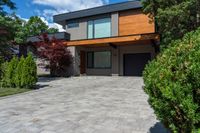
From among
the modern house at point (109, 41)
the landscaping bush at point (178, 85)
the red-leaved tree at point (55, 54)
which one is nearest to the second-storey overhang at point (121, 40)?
the modern house at point (109, 41)

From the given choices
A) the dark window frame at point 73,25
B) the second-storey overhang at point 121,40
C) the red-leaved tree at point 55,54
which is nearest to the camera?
the second-storey overhang at point 121,40

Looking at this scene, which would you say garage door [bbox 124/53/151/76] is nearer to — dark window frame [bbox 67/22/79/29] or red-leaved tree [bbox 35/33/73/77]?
red-leaved tree [bbox 35/33/73/77]

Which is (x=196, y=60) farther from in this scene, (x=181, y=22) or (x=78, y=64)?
(x=78, y=64)

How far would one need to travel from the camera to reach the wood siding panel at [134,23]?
20.5 m

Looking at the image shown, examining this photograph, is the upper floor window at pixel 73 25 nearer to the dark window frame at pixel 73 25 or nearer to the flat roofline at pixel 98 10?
the dark window frame at pixel 73 25

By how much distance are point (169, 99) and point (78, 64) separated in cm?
1891

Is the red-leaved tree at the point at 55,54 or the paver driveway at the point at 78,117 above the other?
the red-leaved tree at the point at 55,54

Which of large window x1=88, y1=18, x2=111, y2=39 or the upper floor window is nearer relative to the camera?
large window x1=88, y1=18, x2=111, y2=39

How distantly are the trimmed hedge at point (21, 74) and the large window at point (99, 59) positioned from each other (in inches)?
392

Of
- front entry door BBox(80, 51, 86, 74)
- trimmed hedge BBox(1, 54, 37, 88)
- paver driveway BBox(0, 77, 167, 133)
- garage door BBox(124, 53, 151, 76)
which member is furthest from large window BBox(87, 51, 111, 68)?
paver driveway BBox(0, 77, 167, 133)

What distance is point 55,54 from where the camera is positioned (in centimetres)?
2059

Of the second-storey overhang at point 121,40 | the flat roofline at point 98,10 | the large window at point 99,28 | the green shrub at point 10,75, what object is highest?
the flat roofline at point 98,10

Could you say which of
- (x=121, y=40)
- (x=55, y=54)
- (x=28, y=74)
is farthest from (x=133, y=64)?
(x=28, y=74)

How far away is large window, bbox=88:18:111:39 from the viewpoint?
72.4 ft
